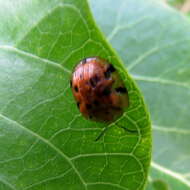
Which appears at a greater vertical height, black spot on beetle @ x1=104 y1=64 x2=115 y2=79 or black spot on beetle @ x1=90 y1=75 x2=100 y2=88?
black spot on beetle @ x1=104 y1=64 x2=115 y2=79

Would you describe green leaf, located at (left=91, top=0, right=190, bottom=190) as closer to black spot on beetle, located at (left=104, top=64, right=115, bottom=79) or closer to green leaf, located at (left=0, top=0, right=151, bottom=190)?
green leaf, located at (left=0, top=0, right=151, bottom=190)

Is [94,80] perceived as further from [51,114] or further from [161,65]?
[161,65]

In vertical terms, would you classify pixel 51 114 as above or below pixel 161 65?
above

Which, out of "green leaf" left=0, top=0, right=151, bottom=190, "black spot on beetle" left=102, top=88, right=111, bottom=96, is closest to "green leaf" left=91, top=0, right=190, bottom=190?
"green leaf" left=0, top=0, right=151, bottom=190

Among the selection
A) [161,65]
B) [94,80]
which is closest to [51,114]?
[94,80]

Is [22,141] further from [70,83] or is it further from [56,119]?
[70,83]

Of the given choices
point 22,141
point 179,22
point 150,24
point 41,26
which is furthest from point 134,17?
point 22,141

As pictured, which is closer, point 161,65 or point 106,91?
point 106,91
